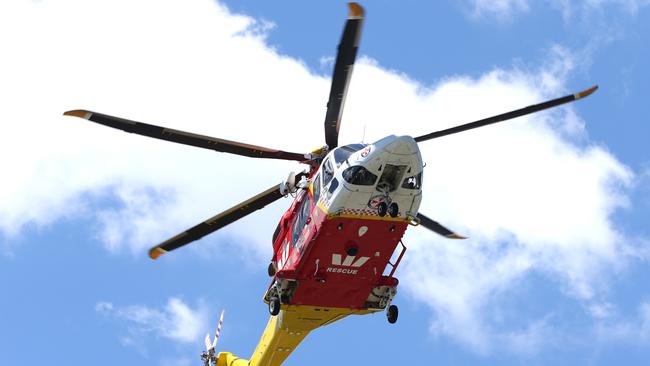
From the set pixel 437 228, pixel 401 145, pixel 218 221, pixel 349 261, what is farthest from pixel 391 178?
pixel 437 228

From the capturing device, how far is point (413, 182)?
29.7 metres

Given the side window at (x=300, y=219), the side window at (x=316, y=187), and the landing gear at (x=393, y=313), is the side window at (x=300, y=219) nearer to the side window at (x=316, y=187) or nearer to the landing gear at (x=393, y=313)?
the side window at (x=316, y=187)

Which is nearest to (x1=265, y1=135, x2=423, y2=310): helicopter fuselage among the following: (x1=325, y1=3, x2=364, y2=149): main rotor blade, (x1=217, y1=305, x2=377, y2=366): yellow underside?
(x1=217, y1=305, x2=377, y2=366): yellow underside

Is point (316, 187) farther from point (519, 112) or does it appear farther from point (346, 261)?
point (519, 112)

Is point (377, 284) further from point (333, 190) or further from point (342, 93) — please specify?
point (342, 93)

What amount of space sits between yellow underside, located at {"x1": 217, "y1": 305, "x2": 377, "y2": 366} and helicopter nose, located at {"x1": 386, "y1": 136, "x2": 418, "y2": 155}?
23.7 feet

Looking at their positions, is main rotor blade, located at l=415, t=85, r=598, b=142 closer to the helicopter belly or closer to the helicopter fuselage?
the helicopter fuselage

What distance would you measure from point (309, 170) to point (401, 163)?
5.19 metres

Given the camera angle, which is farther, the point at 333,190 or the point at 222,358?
the point at 222,358

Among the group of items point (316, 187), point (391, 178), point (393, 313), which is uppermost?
point (316, 187)

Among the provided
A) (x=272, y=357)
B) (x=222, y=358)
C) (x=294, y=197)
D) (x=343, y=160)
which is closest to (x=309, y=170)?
(x=294, y=197)

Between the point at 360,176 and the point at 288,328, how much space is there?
29.3ft

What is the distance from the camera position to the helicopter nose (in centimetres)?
2852

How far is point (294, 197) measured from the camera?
33.3 m
